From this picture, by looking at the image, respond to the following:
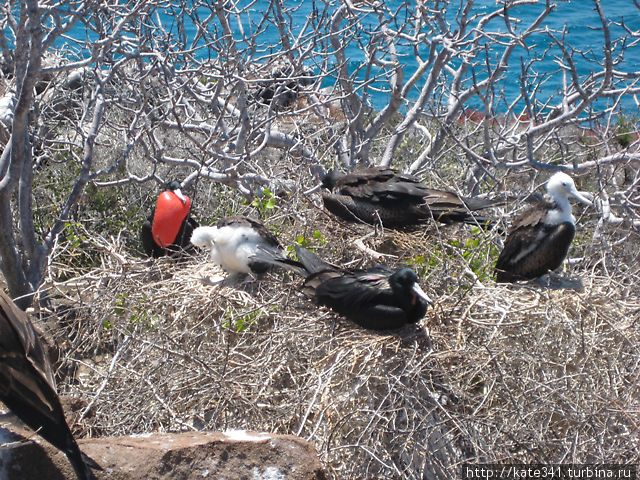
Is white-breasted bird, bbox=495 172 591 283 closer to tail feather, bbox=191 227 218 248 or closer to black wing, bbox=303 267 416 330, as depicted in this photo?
black wing, bbox=303 267 416 330

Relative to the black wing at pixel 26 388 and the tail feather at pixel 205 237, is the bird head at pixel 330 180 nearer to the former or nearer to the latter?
the tail feather at pixel 205 237

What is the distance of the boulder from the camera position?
296 centimetres

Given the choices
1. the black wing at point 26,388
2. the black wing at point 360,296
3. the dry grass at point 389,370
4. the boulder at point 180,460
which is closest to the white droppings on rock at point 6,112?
the dry grass at point 389,370

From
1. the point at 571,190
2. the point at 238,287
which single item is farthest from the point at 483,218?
the point at 238,287

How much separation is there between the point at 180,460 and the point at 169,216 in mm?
2501

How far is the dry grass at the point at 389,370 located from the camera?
3625mm

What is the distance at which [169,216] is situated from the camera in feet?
17.4

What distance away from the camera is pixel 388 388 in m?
3.70

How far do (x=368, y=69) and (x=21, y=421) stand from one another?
10.2 feet

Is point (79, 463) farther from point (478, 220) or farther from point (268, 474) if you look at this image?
point (478, 220)

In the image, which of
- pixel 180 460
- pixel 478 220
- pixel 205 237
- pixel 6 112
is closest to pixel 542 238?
pixel 478 220

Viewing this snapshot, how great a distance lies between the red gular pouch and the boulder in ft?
7.89

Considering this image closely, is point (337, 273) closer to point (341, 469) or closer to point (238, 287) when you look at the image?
point (238, 287)

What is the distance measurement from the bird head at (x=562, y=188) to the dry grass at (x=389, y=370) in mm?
391
